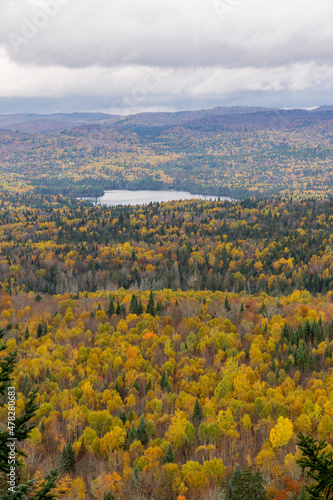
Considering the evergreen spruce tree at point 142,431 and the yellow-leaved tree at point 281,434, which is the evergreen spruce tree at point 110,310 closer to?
the evergreen spruce tree at point 142,431

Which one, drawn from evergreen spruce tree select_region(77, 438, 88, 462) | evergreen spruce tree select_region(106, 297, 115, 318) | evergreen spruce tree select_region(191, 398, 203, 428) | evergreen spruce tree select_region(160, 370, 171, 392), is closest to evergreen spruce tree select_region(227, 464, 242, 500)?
evergreen spruce tree select_region(191, 398, 203, 428)

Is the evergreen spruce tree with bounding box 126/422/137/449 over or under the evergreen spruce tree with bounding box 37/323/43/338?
over

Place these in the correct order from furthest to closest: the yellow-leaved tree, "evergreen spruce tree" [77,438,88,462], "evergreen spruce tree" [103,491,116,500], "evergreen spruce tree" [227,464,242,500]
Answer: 1. "evergreen spruce tree" [77,438,88,462]
2. the yellow-leaved tree
3. "evergreen spruce tree" [227,464,242,500]
4. "evergreen spruce tree" [103,491,116,500]

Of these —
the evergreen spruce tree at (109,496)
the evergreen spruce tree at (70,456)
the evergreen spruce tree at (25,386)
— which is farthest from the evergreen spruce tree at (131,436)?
the evergreen spruce tree at (25,386)

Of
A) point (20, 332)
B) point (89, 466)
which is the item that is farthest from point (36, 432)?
point (20, 332)

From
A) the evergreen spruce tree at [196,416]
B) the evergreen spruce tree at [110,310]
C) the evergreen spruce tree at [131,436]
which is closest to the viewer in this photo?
the evergreen spruce tree at [131,436]

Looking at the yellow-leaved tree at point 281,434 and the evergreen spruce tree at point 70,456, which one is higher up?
the yellow-leaved tree at point 281,434

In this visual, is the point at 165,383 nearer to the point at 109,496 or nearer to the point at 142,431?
the point at 142,431

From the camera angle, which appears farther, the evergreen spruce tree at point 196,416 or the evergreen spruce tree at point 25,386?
the evergreen spruce tree at point 25,386

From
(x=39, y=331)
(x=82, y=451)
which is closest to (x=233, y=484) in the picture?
(x=82, y=451)

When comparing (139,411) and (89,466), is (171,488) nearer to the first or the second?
(89,466)

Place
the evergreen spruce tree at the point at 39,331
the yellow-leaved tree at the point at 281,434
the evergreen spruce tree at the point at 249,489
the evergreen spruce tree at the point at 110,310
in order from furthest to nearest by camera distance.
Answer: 1. the evergreen spruce tree at the point at 110,310
2. the evergreen spruce tree at the point at 39,331
3. the yellow-leaved tree at the point at 281,434
4. the evergreen spruce tree at the point at 249,489

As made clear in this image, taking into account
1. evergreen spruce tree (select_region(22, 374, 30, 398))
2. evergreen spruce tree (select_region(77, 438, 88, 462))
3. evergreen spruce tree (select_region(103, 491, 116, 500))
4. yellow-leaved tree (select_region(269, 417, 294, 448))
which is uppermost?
evergreen spruce tree (select_region(103, 491, 116, 500))

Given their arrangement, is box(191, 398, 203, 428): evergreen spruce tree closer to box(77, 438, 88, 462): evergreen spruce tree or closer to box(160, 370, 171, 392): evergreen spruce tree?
box(160, 370, 171, 392): evergreen spruce tree
